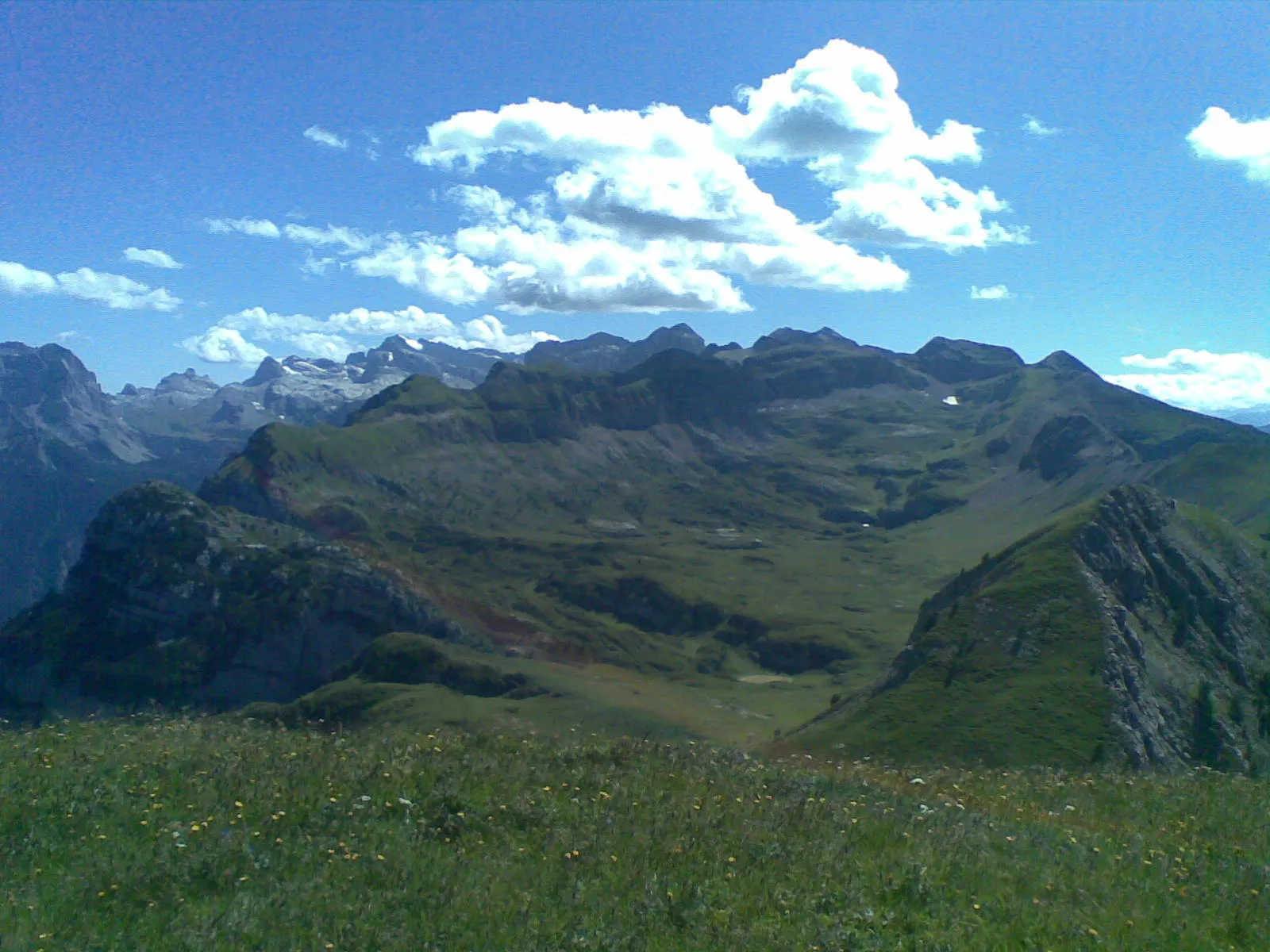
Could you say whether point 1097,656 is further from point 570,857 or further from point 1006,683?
point 570,857

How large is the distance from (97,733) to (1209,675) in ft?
276

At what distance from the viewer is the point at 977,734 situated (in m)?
71.6

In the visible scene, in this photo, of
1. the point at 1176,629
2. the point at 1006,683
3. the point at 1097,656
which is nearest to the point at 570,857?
the point at 1097,656

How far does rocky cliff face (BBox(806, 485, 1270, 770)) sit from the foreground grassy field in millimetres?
54311

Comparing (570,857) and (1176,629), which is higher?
(570,857)

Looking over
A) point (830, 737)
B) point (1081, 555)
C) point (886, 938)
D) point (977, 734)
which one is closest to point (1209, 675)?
point (1081, 555)

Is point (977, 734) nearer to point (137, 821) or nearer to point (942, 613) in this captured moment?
point (942, 613)

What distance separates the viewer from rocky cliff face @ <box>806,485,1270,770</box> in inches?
2712

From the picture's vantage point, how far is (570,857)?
38.8 feet

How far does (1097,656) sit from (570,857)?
2893 inches

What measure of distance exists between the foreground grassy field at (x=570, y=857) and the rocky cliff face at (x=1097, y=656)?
54.3 m

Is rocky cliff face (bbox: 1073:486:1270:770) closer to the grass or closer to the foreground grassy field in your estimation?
the grass

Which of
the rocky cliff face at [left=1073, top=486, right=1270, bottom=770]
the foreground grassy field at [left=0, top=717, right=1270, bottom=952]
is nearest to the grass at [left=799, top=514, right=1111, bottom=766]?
the rocky cliff face at [left=1073, top=486, right=1270, bottom=770]

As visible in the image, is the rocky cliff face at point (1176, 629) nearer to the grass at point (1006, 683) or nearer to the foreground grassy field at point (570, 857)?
the grass at point (1006, 683)
